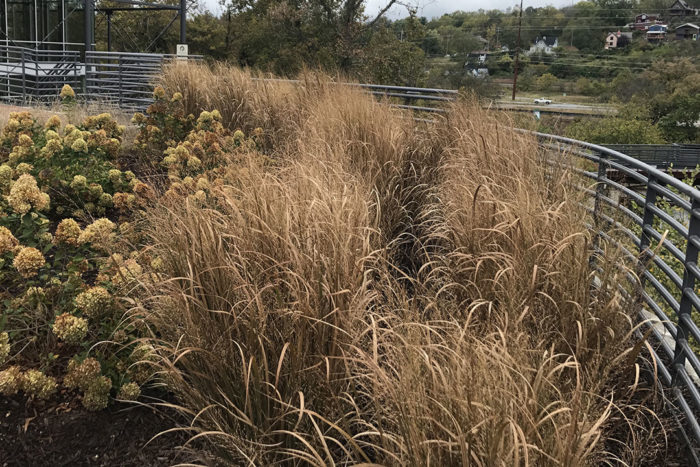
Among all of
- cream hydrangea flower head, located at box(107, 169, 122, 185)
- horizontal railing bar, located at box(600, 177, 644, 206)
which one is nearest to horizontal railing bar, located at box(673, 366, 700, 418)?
horizontal railing bar, located at box(600, 177, 644, 206)

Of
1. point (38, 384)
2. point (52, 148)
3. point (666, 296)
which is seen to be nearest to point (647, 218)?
point (666, 296)

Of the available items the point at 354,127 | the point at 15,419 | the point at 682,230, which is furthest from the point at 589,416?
the point at 354,127

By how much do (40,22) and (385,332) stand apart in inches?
1109

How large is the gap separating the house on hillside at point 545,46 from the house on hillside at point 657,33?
1522 centimetres

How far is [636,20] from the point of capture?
11988 cm

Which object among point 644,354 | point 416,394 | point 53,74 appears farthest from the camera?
point 53,74

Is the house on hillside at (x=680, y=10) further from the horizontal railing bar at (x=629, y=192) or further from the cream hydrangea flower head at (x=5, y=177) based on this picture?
the cream hydrangea flower head at (x=5, y=177)

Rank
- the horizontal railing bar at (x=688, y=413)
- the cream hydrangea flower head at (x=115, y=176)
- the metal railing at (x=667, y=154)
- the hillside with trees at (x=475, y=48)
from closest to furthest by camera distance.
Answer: the horizontal railing bar at (x=688, y=413), the cream hydrangea flower head at (x=115, y=176), the hillside with trees at (x=475, y=48), the metal railing at (x=667, y=154)

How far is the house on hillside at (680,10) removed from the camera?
370 feet

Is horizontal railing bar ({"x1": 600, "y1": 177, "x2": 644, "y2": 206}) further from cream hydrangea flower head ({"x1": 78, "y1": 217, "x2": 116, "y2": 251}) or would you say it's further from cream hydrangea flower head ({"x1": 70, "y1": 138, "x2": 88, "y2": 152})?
cream hydrangea flower head ({"x1": 70, "y1": 138, "x2": 88, "y2": 152})

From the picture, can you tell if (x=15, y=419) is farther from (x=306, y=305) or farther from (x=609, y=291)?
(x=609, y=291)

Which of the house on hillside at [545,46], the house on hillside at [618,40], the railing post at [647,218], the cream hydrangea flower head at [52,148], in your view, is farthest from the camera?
the house on hillside at [545,46]

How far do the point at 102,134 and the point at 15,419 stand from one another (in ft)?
10.8

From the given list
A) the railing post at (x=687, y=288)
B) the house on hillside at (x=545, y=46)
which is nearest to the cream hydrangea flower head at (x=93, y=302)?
the railing post at (x=687, y=288)
